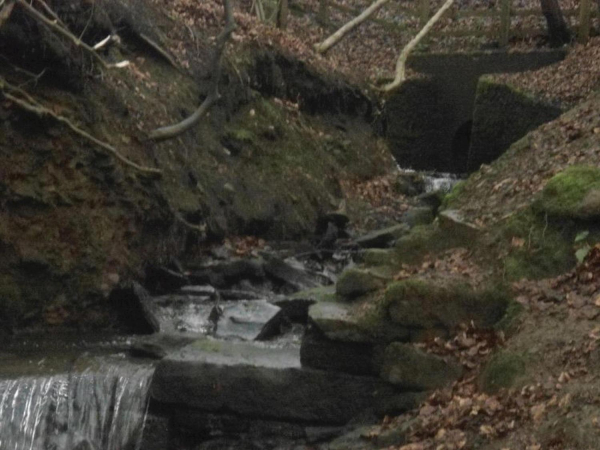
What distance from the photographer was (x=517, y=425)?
6.04m

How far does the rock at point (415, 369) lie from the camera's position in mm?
7152

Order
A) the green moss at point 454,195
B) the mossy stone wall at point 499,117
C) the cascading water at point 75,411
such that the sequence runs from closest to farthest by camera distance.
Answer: the cascading water at point 75,411
the green moss at point 454,195
the mossy stone wall at point 499,117

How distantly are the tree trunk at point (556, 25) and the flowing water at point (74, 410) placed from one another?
16404 millimetres

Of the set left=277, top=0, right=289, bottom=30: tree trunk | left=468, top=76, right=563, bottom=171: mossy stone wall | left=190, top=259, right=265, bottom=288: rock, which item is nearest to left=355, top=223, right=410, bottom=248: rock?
left=190, top=259, right=265, bottom=288: rock

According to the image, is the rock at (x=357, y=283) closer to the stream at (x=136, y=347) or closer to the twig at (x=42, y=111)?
the stream at (x=136, y=347)

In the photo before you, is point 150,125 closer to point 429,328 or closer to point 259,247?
point 259,247

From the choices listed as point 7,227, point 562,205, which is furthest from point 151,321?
point 562,205

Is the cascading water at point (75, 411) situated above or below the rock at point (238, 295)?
below

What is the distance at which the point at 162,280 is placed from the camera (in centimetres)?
1147

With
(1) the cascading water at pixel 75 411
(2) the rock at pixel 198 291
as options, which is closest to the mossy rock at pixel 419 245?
(1) the cascading water at pixel 75 411

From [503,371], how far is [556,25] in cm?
1725

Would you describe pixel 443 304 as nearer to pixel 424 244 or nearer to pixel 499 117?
pixel 424 244

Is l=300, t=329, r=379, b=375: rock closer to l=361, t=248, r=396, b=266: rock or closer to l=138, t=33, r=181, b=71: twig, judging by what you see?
l=361, t=248, r=396, b=266: rock

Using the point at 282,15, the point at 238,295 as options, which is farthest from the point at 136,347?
the point at 282,15
